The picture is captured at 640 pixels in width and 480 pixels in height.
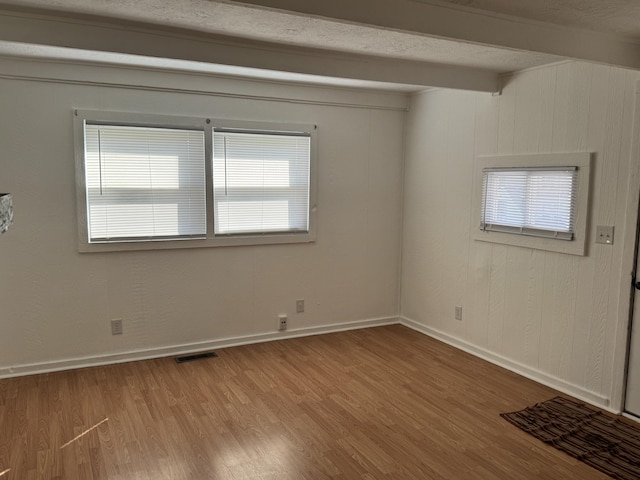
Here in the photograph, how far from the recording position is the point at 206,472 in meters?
2.53

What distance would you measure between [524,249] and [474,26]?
1.98 m

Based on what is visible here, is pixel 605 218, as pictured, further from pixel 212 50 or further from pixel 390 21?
pixel 212 50

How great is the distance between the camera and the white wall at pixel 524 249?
321 centimetres

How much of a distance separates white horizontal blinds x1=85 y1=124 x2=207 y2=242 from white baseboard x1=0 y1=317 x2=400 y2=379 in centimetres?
95

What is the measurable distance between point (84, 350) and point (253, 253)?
1.58 metres

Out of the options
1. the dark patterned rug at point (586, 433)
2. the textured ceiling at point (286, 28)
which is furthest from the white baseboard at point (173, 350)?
the textured ceiling at point (286, 28)

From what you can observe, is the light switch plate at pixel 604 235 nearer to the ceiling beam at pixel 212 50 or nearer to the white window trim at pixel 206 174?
the ceiling beam at pixel 212 50

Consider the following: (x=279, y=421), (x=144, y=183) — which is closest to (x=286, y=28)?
(x=144, y=183)

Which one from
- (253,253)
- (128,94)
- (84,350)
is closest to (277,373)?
(253,253)

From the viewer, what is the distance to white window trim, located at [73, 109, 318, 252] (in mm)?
3766

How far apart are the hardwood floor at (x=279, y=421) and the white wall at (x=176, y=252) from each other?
0.34 meters

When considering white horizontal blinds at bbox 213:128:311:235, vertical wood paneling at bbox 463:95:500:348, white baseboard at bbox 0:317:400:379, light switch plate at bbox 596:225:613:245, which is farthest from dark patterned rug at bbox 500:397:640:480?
white horizontal blinds at bbox 213:128:311:235

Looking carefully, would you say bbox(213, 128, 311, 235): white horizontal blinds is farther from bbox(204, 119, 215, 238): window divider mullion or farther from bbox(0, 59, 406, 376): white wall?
bbox(0, 59, 406, 376): white wall

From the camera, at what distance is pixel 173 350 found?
165 inches
